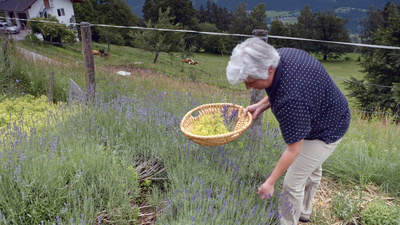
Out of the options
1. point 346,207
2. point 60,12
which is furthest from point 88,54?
point 60,12

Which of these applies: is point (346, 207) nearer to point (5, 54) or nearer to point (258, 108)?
point (258, 108)

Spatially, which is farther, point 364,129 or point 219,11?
point 219,11

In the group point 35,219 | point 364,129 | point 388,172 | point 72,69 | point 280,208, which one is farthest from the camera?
point 72,69

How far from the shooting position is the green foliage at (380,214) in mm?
2391

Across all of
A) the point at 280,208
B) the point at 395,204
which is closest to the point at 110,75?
the point at 280,208

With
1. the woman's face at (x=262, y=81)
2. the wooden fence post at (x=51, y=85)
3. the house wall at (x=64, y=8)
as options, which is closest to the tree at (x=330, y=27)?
the house wall at (x=64, y=8)

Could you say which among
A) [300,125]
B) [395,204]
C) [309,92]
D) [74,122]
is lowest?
[395,204]

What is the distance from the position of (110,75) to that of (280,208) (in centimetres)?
432

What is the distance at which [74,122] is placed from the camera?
2.97 meters

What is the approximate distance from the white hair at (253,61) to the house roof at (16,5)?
117ft

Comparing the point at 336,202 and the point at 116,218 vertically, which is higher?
the point at 116,218

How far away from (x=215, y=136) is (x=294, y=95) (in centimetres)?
67

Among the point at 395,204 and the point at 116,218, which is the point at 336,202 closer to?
the point at 395,204

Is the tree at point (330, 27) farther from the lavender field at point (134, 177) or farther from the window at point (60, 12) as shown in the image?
the lavender field at point (134, 177)
